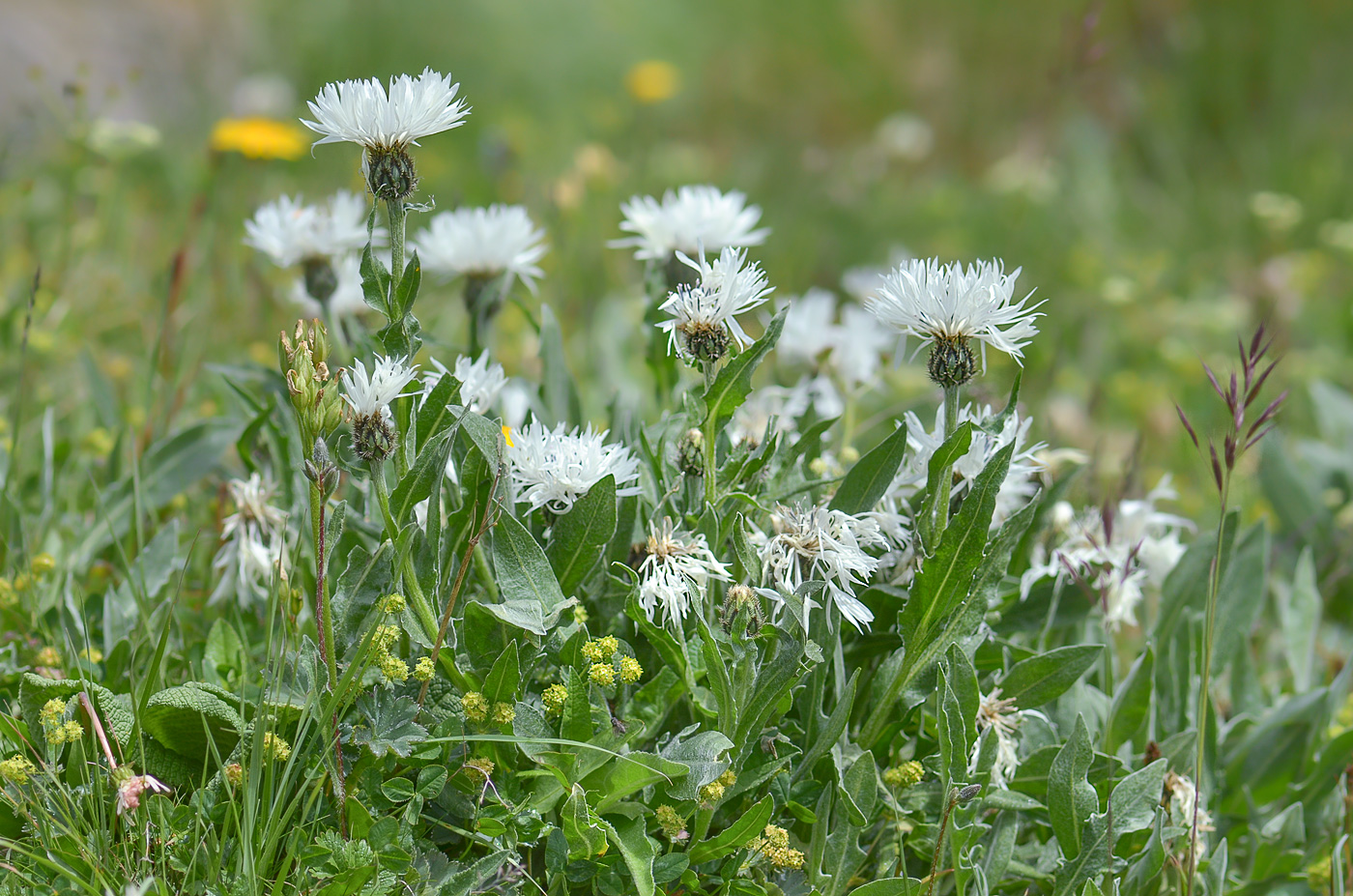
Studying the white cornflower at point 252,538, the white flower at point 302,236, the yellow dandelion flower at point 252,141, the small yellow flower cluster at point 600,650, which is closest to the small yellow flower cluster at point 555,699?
the small yellow flower cluster at point 600,650

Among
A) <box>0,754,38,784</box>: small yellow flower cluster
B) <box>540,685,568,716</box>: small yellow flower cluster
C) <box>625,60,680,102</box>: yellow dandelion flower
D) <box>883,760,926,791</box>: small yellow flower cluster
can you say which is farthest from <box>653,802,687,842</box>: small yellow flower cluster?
<box>625,60,680,102</box>: yellow dandelion flower

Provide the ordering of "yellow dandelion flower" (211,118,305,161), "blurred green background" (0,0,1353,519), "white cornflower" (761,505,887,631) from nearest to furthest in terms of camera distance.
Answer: "white cornflower" (761,505,887,631)
"blurred green background" (0,0,1353,519)
"yellow dandelion flower" (211,118,305,161)

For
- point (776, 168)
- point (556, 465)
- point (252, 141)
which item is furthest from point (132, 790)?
point (776, 168)

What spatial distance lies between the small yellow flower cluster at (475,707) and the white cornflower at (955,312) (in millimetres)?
630

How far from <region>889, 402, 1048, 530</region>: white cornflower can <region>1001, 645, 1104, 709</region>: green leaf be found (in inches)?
7.6

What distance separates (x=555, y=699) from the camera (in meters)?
1.29

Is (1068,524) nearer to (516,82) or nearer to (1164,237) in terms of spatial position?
(1164,237)

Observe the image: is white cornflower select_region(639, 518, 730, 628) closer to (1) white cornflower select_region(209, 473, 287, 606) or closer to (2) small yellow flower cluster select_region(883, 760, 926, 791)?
(2) small yellow flower cluster select_region(883, 760, 926, 791)

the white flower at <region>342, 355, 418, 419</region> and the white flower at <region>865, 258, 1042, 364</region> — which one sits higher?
the white flower at <region>865, 258, 1042, 364</region>

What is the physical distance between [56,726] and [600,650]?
61 cm

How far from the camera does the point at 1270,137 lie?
214 inches

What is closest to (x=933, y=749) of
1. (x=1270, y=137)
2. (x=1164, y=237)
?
(x=1164, y=237)

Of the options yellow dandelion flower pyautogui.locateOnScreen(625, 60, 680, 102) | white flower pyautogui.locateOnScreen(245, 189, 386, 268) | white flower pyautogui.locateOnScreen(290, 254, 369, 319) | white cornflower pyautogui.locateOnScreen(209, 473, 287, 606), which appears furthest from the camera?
yellow dandelion flower pyautogui.locateOnScreen(625, 60, 680, 102)

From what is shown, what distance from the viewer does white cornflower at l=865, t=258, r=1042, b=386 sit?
1.27 meters
